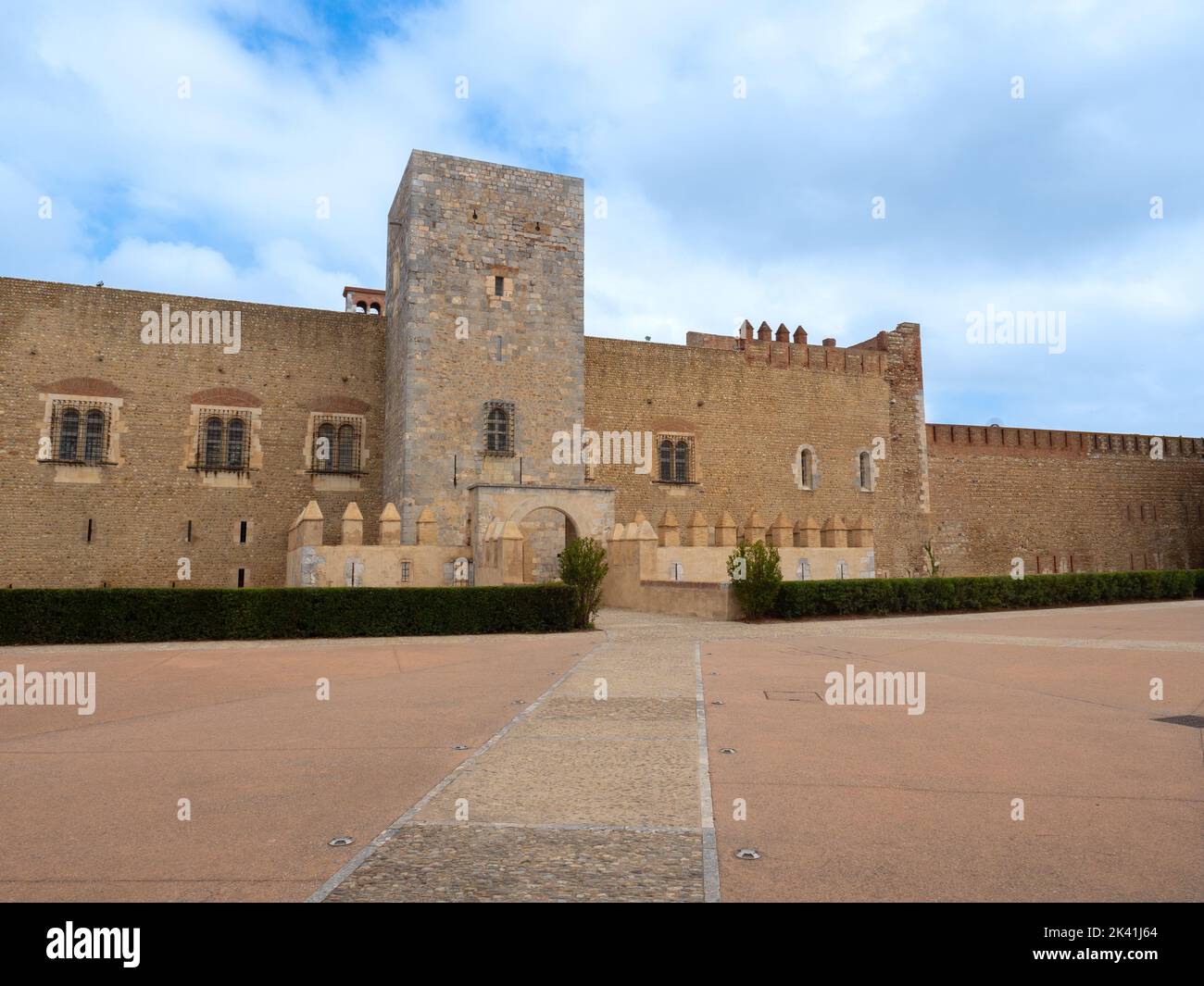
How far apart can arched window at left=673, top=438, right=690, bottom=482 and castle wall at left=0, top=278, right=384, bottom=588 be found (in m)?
9.38

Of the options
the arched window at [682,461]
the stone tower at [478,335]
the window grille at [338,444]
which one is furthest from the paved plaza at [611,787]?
the arched window at [682,461]

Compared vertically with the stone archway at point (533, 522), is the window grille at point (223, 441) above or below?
above

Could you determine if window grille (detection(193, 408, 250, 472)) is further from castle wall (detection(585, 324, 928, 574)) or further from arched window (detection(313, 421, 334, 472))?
castle wall (detection(585, 324, 928, 574))

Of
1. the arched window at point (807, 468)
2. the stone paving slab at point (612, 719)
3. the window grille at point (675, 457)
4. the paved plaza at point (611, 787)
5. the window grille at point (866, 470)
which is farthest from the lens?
the window grille at point (866, 470)

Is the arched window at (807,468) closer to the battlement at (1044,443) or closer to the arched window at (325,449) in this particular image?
the battlement at (1044,443)

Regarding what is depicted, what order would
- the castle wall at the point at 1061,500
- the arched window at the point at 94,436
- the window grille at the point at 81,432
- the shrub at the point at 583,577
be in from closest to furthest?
the shrub at the point at 583,577 → the window grille at the point at 81,432 → the arched window at the point at 94,436 → the castle wall at the point at 1061,500

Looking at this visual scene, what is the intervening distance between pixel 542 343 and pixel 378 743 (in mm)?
17951

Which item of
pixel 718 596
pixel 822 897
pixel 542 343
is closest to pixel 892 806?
pixel 822 897

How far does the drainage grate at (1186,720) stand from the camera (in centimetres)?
639

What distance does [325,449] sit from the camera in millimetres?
23859

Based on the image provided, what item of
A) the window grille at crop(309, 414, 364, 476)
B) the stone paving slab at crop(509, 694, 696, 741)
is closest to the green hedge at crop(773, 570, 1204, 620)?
the stone paving slab at crop(509, 694, 696, 741)

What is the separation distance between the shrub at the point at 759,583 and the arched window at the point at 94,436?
16499 mm

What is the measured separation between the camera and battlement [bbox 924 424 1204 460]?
32062 mm

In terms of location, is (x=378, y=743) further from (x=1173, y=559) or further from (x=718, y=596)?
(x=1173, y=559)
